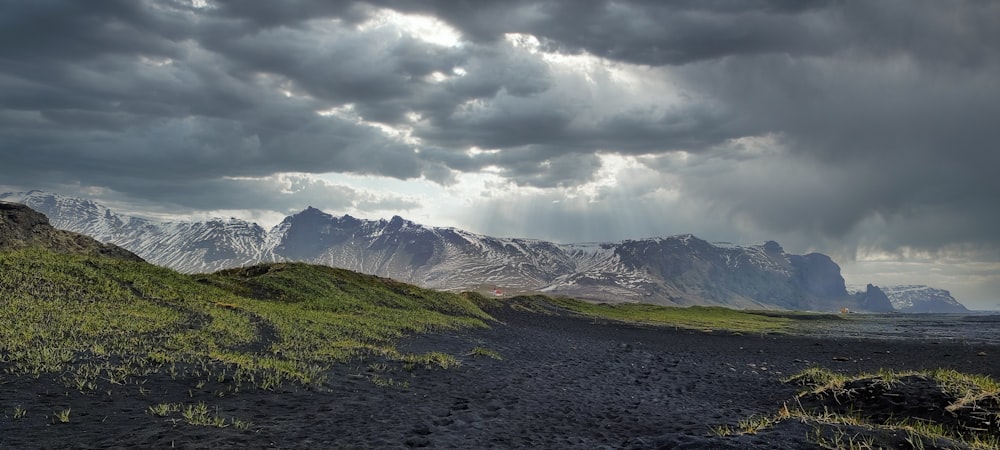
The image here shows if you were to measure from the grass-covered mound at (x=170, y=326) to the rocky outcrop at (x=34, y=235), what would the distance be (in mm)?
14732

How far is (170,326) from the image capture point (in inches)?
993

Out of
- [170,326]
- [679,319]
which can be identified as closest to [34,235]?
[170,326]

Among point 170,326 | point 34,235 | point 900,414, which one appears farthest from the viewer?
point 34,235

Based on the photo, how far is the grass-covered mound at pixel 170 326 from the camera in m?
16.5

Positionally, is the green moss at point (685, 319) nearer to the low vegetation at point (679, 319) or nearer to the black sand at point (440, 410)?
the low vegetation at point (679, 319)

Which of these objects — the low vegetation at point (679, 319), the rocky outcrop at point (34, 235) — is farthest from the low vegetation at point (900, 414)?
the low vegetation at point (679, 319)

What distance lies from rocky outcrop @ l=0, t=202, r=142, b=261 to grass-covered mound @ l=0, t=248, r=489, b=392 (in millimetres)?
14732

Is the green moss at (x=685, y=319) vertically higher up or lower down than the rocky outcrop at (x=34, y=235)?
lower down

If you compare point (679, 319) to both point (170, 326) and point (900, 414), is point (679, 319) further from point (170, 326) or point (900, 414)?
point (170, 326)

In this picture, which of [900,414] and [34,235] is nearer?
[900,414]

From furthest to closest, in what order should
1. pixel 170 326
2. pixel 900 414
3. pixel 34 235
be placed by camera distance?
pixel 34 235
pixel 170 326
pixel 900 414

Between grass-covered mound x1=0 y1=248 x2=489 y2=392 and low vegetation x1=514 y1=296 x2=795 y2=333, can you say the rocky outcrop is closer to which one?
grass-covered mound x1=0 y1=248 x2=489 y2=392

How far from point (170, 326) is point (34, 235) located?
35.1 meters

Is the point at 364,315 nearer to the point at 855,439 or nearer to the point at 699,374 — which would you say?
the point at 699,374
